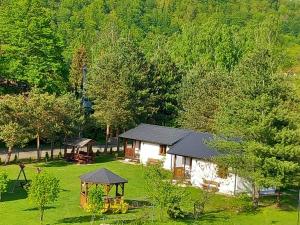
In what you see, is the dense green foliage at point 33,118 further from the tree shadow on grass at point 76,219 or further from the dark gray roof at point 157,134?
the tree shadow on grass at point 76,219

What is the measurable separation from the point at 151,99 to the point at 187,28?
44.3m

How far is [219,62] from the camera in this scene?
8556 cm

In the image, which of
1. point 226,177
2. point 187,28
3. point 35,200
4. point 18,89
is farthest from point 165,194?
point 187,28

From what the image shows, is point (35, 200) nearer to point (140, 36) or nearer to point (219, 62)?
point (219, 62)

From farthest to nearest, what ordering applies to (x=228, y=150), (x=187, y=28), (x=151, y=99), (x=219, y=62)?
(x=187, y=28), (x=219, y=62), (x=151, y=99), (x=228, y=150)

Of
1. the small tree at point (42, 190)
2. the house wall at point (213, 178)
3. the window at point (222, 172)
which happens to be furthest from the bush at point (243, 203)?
the small tree at point (42, 190)

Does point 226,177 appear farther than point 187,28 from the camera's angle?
No

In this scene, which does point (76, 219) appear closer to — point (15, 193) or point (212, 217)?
point (15, 193)

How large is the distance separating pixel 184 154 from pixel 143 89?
1448cm

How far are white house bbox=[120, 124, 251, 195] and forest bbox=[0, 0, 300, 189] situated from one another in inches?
89.1

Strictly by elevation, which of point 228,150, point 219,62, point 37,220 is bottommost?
point 37,220

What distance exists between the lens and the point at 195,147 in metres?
44.8

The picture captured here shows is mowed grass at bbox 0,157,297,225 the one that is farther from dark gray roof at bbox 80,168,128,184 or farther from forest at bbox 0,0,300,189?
forest at bbox 0,0,300,189

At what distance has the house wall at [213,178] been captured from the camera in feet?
137
